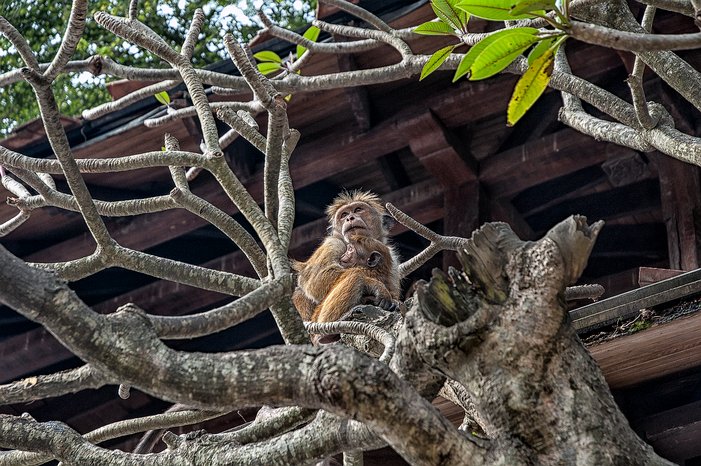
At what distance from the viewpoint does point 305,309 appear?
728cm

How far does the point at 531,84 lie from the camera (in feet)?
10.1

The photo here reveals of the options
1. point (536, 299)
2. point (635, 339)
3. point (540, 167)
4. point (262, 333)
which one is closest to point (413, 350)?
point (536, 299)

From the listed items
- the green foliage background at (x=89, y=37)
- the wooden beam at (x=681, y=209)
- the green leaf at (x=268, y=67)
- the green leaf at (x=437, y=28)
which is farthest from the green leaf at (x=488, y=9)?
the green foliage background at (x=89, y=37)

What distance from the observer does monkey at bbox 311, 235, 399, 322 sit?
21.6ft

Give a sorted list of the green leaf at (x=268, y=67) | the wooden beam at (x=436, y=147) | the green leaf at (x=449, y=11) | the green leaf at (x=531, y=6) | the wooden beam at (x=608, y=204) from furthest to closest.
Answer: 1. the wooden beam at (x=608, y=204)
2. the wooden beam at (x=436, y=147)
3. the green leaf at (x=268, y=67)
4. the green leaf at (x=449, y=11)
5. the green leaf at (x=531, y=6)

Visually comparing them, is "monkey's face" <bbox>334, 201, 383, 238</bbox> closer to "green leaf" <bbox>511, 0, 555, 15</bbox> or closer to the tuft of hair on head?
the tuft of hair on head

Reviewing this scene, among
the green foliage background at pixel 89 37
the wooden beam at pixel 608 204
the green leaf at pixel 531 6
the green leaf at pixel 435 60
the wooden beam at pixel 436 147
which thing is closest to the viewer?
the green leaf at pixel 531 6

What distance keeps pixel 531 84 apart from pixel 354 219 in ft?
14.8

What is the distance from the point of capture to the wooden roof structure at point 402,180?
6434 mm

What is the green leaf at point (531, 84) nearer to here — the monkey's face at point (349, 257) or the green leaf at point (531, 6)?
the green leaf at point (531, 6)

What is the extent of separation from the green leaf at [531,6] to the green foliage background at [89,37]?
364 inches

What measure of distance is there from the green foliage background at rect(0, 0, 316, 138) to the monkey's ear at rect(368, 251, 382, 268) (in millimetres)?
5070

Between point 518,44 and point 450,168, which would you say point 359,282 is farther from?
point 518,44

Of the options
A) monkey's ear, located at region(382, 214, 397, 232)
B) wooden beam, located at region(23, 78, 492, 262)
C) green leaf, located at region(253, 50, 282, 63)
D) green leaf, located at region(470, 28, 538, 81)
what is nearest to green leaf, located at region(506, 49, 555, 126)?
green leaf, located at region(470, 28, 538, 81)
